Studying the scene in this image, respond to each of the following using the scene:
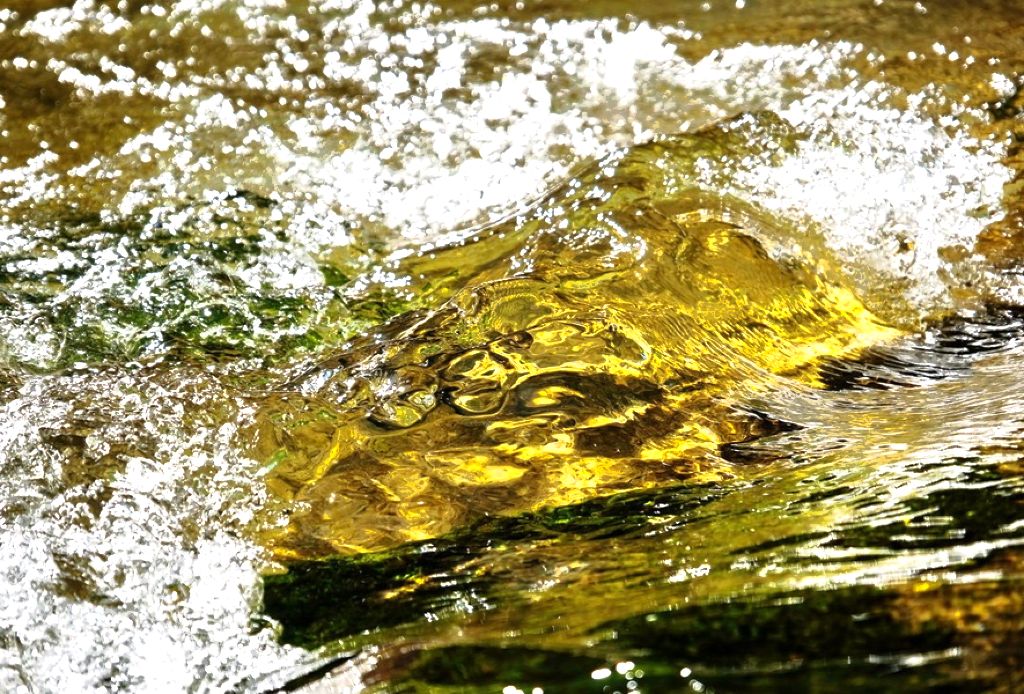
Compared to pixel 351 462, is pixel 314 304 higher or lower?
higher

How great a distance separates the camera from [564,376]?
204cm

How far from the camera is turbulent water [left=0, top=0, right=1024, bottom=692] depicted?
4.58 feet

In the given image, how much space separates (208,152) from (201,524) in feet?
6.20

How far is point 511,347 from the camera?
2.09 metres

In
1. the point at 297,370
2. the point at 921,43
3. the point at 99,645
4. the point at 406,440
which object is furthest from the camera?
the point at 921,43

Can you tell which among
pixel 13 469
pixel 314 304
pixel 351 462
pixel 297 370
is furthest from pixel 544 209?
pixel 13 469

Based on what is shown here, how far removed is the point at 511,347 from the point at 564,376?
0.46 ft

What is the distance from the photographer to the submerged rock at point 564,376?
1.88 metres

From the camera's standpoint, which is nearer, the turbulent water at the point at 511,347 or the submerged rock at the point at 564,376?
the turbulent water at the point at 511,347

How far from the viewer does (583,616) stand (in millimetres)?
1373

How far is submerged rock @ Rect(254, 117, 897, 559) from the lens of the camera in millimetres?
1883

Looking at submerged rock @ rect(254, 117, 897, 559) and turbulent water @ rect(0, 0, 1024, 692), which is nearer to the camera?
turbulent water @ rect(0, 0, 1024, 692)

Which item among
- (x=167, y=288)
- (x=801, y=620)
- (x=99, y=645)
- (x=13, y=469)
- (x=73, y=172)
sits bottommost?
(x=99, y=645)

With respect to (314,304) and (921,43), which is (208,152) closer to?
(314,304)
